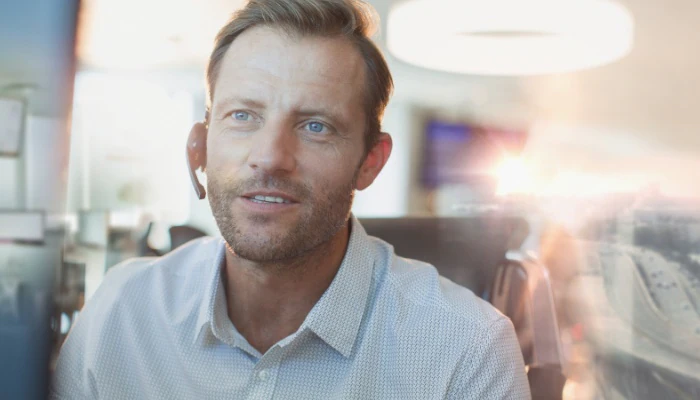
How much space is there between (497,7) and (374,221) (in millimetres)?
877

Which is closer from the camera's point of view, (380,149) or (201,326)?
(201,326)

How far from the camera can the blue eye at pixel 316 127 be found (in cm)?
121

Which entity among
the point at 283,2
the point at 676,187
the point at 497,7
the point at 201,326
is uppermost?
the point at 497,7

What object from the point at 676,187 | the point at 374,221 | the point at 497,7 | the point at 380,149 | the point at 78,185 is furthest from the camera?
the point at 78,185

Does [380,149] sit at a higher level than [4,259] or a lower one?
higher

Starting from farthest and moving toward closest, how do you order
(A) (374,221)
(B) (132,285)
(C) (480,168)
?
(C) (480,168)
(A) (374,221)
(B) (132,285)

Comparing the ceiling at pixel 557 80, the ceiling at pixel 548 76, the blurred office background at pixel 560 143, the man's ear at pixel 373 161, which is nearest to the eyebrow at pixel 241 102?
the man's ear at pixel 373 161

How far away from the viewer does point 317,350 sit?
3.95 ft

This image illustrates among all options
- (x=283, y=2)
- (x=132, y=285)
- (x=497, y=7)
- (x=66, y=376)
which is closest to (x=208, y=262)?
(x=132, y=285)

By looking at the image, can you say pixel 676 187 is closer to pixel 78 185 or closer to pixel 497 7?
pixel 497 7

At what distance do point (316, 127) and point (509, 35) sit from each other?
1.20m

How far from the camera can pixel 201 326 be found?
1225 mm

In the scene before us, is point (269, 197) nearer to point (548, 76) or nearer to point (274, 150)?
point (274, 150)

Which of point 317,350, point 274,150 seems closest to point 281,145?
point 274,150
